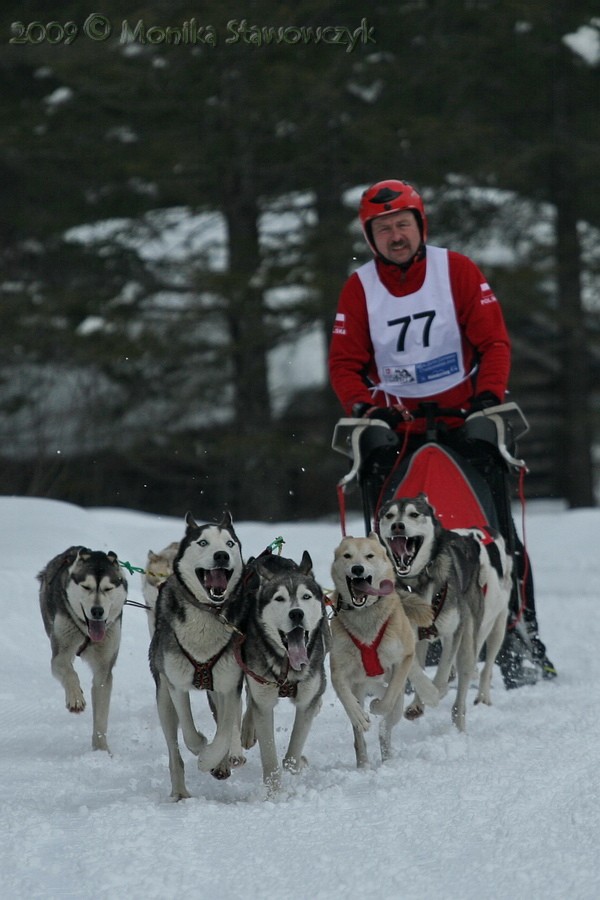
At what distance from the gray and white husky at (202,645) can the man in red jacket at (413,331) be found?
A: 1.58m

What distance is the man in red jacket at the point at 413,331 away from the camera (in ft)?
16.7

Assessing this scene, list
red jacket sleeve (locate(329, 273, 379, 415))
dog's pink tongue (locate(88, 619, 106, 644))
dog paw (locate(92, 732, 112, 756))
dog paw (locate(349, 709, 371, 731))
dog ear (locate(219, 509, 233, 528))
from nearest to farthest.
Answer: dog ear (locate(219, 509, 233, 528)), dog paw (locate(349, 709, 371, 731)), dog's pink tongue (locate(88, 619, 106, 644)), dog paw (locate(92, 732, 112, 756)), red jacket sleeve (locate(329, 273, 379, 415))

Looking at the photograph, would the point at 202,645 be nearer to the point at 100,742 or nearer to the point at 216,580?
the point at 216,580

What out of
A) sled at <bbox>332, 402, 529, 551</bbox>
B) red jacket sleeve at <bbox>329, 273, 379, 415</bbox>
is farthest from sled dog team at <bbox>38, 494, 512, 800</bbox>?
red jacket sleeve at <bbox>329, 273, 379, 415</bbox>

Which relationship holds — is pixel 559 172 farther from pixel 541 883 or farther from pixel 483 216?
pixel 541 883

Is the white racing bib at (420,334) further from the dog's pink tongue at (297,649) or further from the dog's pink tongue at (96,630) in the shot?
the dog's pink tongue at (297,649)

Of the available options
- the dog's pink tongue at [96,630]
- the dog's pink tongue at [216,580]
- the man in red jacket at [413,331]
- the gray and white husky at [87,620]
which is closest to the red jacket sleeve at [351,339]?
the man in red jacket at [413,331]

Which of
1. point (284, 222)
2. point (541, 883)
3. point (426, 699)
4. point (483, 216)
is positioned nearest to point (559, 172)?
point (483, 216)

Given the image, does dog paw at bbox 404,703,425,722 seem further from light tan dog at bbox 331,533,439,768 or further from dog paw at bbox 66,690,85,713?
dog paw at bbox 66,690,85,713

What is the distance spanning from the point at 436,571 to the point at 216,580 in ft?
3.76

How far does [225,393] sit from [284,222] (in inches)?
77.5

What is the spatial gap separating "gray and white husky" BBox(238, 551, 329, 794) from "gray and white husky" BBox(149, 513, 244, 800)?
0.19 ft

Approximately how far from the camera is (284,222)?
548 inches

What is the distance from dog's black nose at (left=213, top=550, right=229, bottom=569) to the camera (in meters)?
3.53
